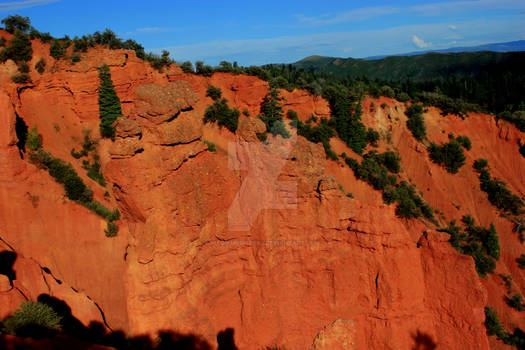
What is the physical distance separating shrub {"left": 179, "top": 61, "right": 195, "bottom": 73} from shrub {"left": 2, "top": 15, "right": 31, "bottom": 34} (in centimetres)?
1460

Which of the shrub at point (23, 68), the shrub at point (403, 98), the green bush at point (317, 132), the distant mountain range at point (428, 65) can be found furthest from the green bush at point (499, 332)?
the distant mountain range at point (428, 65)

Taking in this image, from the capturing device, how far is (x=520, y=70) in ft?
278

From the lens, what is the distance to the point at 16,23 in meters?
31.0

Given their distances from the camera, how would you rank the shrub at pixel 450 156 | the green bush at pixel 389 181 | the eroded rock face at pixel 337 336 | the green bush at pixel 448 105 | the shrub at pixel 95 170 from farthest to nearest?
the green bush at pixel 448 105 < the shrub at pixel 450 156 < the green bush at pixel 389 181 < the shrub at pixel 95 170 < the eroded rock face at pixel 337 336

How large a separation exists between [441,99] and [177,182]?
138ft

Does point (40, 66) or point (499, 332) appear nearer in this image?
point (499, 332)

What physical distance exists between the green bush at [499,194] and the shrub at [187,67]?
33.8 metres

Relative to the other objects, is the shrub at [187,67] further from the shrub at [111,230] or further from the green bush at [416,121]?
the green bush at [416,121]

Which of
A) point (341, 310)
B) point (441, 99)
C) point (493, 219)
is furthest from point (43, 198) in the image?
point (441, 99)

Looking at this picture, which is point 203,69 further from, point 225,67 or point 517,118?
point 517,118

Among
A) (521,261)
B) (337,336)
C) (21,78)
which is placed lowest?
(521,261)

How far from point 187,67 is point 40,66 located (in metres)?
12.9

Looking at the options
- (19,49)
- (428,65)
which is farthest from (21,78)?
(428,65)

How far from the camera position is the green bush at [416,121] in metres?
40.1
